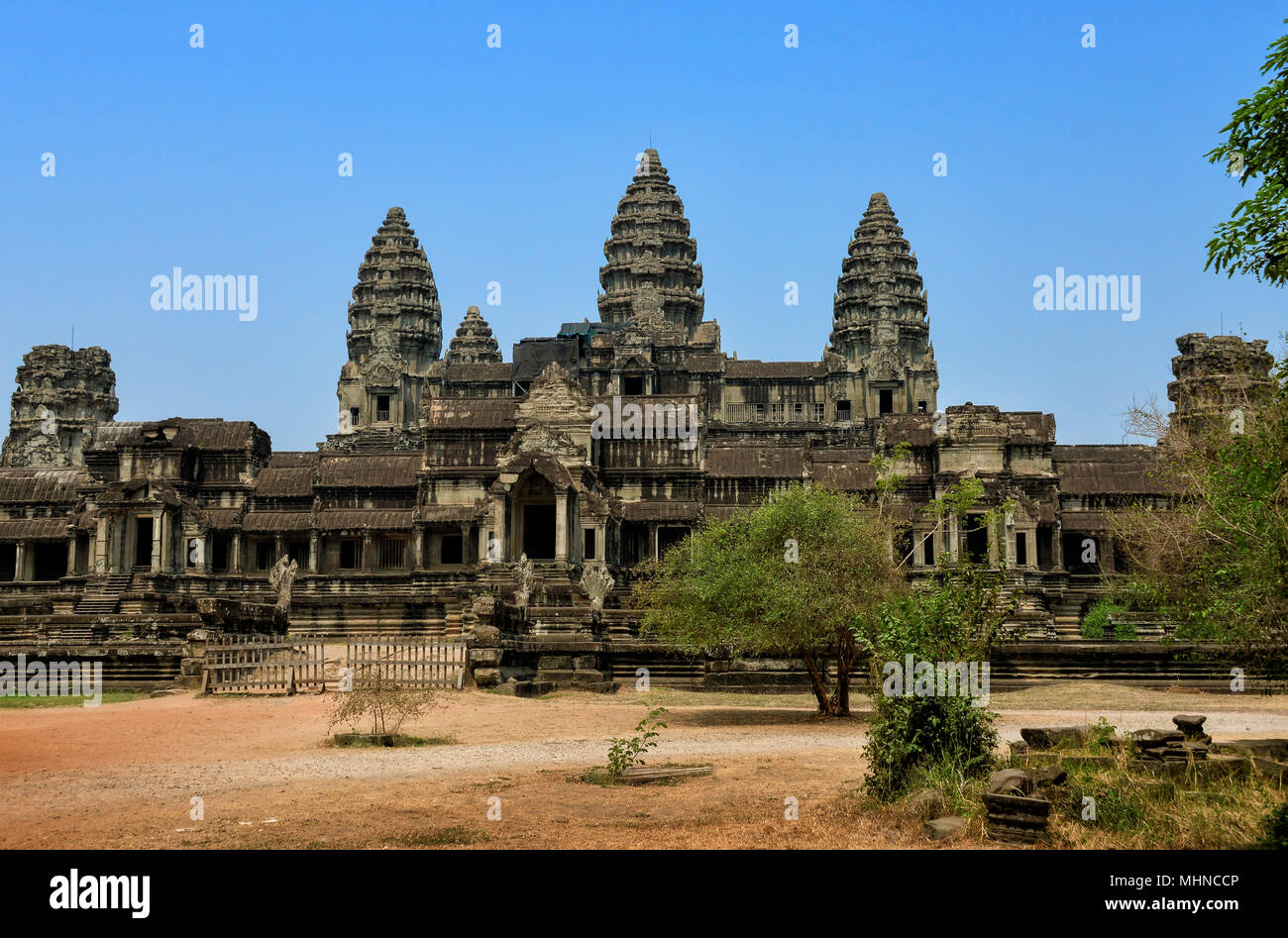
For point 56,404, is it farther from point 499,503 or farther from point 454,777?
point 454,777

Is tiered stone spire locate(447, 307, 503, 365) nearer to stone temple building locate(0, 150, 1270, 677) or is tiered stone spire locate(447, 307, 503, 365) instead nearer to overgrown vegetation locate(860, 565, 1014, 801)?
stone temple building locate(0, 150, 1270, 677)

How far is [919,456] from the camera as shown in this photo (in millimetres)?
47000

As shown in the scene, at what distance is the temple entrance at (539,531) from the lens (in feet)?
142

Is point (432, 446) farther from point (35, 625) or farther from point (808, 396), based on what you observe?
point (808, 396)

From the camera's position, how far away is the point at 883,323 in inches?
2899

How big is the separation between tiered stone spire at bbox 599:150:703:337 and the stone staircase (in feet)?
119

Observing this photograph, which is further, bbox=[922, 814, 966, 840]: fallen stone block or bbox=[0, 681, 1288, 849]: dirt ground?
bbox=[0, 681, 1288, 849]: dirt ground

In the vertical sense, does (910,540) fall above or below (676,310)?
below

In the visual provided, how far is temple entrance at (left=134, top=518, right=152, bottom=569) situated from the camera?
47.6m

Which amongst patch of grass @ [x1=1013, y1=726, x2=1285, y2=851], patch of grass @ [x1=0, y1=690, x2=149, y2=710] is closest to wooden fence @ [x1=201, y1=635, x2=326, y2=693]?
patch of grass @ [x1=0, y1=690, x2=149, y2=710]

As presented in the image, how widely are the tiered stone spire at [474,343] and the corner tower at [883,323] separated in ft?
81.5

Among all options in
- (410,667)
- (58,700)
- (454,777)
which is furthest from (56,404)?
(454,777)
